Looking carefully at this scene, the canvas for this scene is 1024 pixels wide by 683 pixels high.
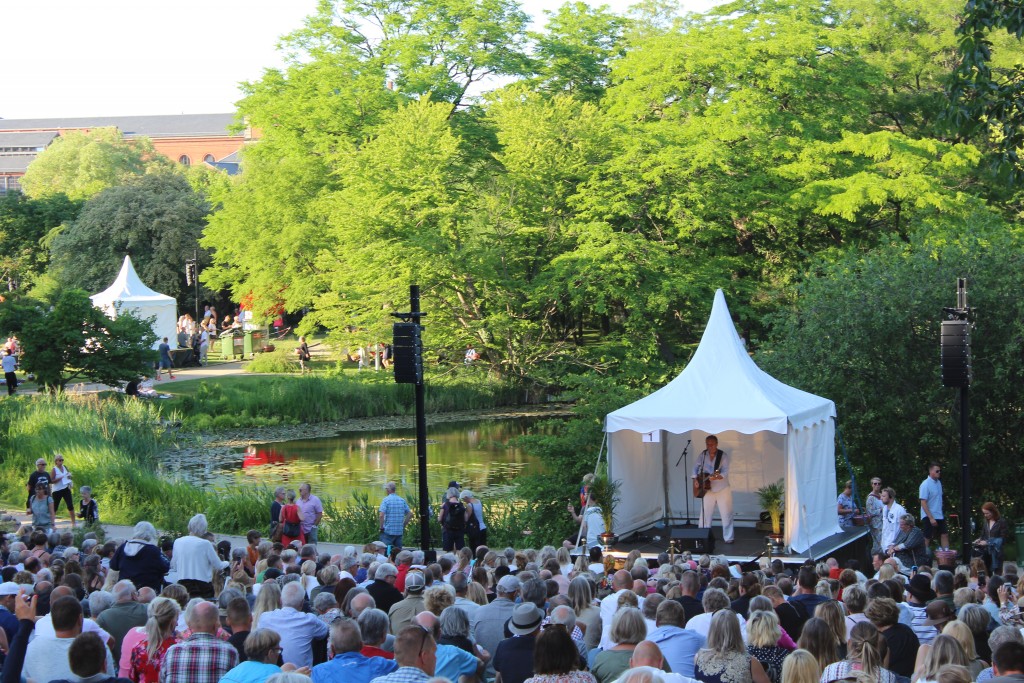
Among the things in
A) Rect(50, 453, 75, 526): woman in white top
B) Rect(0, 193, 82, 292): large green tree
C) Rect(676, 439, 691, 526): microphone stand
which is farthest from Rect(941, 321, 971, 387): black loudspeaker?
Rect(0, 193, 82, 292): large green tree

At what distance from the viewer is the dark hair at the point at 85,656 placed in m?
5.65

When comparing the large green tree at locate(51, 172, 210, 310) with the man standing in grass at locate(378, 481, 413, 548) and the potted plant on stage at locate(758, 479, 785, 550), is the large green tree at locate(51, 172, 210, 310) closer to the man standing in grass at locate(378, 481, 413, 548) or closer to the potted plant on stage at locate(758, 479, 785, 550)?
the man standing in grass at locate(378, 481, 413, 548)

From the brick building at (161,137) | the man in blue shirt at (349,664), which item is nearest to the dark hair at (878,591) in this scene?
the man in blue shirt at (349,664)

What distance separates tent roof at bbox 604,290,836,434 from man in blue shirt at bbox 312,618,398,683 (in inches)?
361

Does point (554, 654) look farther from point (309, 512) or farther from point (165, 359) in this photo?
point (165, 359)

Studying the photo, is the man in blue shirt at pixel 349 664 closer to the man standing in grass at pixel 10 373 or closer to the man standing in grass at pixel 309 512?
the man standing in grass at pixel 309 512

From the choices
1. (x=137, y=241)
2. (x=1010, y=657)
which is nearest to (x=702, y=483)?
(x=1010, y=657)

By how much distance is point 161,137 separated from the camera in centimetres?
13488

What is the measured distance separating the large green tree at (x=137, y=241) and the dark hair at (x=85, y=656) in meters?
50.0

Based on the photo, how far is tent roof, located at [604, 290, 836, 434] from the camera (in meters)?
14.9

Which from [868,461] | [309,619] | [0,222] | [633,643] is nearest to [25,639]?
[309,619]

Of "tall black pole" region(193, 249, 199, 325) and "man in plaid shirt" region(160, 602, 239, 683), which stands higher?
"tall black pole" region(193, 249, 199, 325)

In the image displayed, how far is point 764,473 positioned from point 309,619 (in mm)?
11096

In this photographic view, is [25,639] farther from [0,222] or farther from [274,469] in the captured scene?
[0,222]
